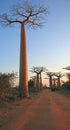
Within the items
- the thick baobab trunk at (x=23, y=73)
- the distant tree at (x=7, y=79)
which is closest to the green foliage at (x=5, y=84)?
the distant tree at (x=7, y=79)

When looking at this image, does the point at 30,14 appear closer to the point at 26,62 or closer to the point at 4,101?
the point at 26,62

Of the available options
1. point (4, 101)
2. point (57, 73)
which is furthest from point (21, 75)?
point (57, 73)

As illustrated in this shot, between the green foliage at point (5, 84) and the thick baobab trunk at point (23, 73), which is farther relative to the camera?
the thick baobab trunk at point (23, 73)

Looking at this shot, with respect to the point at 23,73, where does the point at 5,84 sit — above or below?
below

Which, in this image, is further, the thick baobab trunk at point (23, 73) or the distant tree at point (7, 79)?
the thick baobab trunk at point (23, 73)

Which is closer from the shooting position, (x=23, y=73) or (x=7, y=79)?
(x=7, y=79)

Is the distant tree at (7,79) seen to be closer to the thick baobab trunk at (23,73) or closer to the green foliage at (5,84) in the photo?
the green foliage at (5,84)

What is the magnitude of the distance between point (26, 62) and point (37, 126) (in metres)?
18.9

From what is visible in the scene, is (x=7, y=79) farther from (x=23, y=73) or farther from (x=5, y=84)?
(x=23, y=73)

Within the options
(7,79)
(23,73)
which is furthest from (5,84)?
(23,73)

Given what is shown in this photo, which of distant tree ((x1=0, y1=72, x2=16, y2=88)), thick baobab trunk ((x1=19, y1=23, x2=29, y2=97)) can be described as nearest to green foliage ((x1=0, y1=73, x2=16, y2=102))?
distant tree ((x1=0, y1=72, x2=16, y2=88))

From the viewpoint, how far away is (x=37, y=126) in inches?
326

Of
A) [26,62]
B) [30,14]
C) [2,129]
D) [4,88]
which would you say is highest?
[30,14]

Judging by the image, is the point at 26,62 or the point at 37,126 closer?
the point at 37,126
